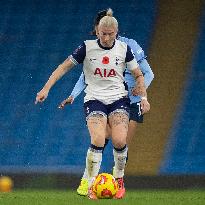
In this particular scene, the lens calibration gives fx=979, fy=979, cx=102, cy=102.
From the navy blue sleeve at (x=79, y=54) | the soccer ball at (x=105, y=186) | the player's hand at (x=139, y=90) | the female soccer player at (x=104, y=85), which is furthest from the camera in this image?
the player's hand at (x=139, y=90)

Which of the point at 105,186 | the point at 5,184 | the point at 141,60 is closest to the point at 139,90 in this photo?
the point at 141,60

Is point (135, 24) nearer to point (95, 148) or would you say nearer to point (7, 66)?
point (7, 66)

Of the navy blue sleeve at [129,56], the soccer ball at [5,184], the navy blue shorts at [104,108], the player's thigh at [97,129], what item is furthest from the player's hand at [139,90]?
the soccer ball at [5,184]

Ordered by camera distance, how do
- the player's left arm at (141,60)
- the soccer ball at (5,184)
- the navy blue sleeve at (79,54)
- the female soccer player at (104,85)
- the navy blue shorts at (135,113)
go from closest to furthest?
the female soccer player at (104,85) → the navy blue sleeve at (79,54) → the player's left arm at (141,60) → the navy blue shorts at (135,113) → the soccer ball at (5,184)

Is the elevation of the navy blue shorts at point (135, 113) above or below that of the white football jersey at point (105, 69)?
below

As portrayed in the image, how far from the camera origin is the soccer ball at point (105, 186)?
9.41m

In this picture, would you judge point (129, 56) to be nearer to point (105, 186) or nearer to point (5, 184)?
point (105, 186)

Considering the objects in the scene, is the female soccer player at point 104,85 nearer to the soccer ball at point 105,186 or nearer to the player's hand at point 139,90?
the player's hand at point 139,90

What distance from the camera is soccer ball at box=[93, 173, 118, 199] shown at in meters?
9.41

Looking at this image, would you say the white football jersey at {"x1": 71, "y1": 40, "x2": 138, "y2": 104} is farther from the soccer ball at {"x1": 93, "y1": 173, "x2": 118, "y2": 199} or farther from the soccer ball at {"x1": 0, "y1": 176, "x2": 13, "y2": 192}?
the soccer ball at {"x1": 0, "y1": 176, "x2": 13, "y2": 192}

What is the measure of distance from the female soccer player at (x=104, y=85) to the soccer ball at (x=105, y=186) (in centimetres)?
11

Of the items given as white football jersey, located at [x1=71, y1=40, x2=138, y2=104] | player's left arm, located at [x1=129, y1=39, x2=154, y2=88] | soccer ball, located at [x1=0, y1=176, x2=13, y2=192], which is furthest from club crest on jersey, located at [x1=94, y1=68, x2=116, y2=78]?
soccer ball, located at [x1=0, y1=176, x2=13, y2=192]

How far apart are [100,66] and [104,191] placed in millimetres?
1237

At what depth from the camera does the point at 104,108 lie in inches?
383
